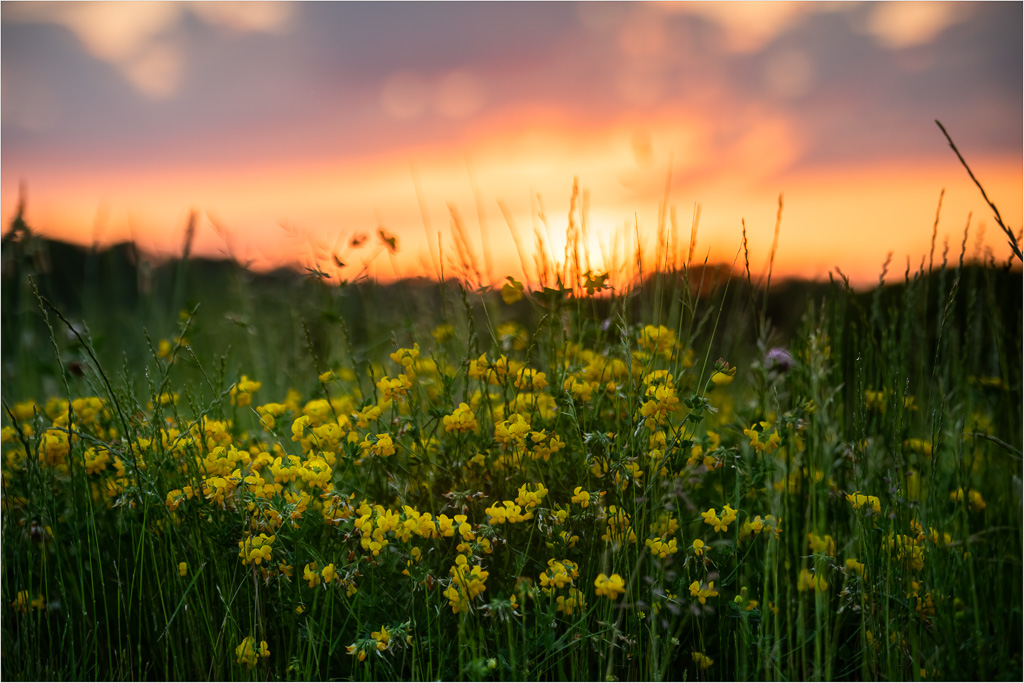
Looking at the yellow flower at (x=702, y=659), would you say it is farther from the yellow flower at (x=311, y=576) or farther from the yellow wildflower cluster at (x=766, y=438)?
the yellow flower at (x=311, y=576)

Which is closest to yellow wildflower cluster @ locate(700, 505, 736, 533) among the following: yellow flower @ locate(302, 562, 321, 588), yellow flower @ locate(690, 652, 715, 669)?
yellow flower @ locate(690, 652, 715, 669)

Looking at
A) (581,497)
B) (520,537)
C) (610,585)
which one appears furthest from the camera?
(520,537)

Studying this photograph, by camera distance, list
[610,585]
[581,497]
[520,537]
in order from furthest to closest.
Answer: [520,537] < [581,497] < [610,585]

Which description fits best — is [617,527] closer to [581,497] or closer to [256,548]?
[581,497]

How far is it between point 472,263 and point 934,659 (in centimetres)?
155

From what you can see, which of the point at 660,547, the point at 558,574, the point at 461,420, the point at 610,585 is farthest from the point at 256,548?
the point at 660,547

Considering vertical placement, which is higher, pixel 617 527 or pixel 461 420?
pixel 461 420

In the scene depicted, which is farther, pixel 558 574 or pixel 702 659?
pixel 702 659

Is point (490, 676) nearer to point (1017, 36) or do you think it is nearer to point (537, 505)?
point (537, 505)

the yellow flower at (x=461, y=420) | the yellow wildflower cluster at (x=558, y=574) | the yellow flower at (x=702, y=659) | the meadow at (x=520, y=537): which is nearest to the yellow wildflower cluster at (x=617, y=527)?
the meadow at (x=520, y=537)

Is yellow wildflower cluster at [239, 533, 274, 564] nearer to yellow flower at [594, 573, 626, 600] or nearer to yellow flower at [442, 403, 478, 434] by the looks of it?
yellow flower at [442, 403, 478, 434]

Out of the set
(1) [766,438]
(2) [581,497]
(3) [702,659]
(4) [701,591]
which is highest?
(1) [766,438]

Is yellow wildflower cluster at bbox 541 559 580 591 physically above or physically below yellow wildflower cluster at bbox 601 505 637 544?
below

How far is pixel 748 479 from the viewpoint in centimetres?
188
